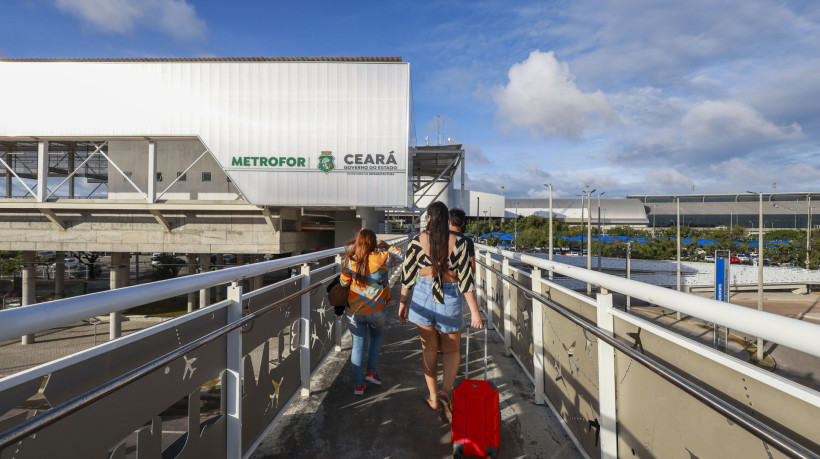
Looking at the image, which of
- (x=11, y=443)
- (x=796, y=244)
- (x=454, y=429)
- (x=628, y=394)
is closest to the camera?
(x=11, y=443)

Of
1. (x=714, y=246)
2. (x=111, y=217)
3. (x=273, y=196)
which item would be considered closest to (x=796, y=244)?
(x=714, y=246)

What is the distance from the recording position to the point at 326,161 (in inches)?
713

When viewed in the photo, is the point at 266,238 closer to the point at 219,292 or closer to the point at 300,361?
the point at 219,292

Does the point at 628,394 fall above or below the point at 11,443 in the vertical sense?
below

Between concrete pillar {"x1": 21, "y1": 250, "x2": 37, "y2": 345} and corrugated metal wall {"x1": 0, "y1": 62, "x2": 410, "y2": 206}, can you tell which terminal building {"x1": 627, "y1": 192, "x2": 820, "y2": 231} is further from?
concrete pillar {"x1": 21, "y1": 250, "x2": 37, "y2": 345}

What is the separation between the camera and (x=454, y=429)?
267 centimetres

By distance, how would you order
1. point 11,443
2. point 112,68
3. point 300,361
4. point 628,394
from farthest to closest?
point 112,68
point 300,361
point 628,394
point 11,443

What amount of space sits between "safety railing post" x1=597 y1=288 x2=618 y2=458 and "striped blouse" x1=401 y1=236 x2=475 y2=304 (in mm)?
1141

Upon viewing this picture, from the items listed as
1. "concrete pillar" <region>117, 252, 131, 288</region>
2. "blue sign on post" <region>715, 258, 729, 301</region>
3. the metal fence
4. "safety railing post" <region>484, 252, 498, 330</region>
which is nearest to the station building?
"concrete pillar" <region>117, 252, 131, 288</region>

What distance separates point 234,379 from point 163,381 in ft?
2.07

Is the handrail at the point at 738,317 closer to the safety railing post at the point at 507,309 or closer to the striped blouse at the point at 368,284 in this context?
the striped blouse at the point at 368,284

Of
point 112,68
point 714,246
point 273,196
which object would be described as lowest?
point 714,246

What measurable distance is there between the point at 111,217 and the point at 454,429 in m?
23.1

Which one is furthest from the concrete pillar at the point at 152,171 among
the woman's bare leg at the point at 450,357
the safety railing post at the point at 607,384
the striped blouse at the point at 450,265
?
the safety railing post at the point at 607,384
